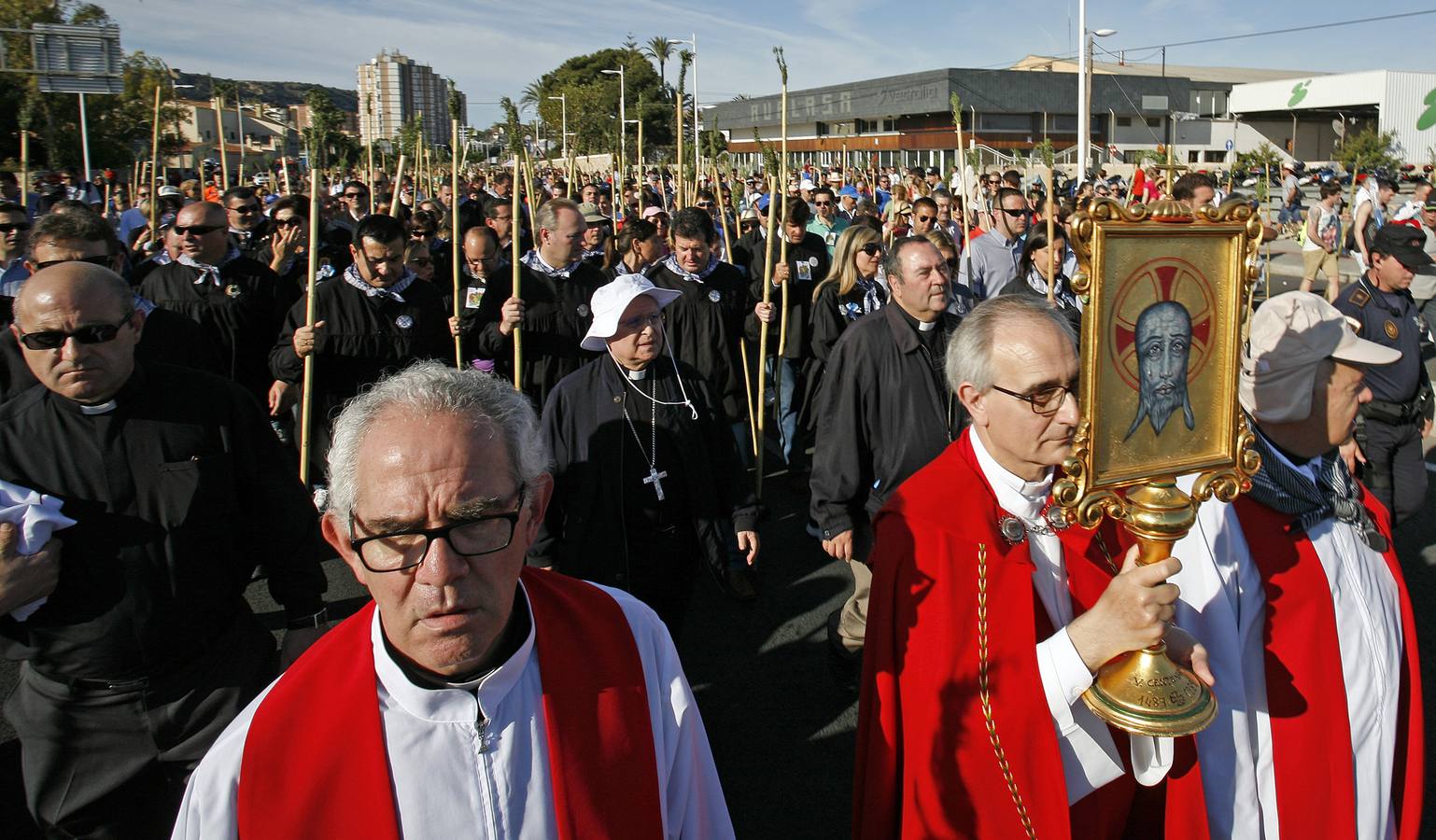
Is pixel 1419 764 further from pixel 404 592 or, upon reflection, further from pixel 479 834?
pixel 404 592

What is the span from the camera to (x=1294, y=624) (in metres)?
2.36

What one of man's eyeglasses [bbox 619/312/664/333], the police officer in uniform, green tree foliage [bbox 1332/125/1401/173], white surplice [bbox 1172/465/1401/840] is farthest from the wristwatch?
green tree foliage [bbox 1332/125/1401/173]

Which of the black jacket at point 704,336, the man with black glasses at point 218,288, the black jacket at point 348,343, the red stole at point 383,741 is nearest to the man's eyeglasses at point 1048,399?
the red stole at point 383,741

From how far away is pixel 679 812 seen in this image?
1.85 meters

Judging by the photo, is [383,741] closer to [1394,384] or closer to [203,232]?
[1394,384]

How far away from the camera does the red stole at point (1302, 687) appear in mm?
2340

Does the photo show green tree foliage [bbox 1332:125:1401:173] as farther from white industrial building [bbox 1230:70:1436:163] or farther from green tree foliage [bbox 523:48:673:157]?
green tree foliage [bbox 523:48:673:157]

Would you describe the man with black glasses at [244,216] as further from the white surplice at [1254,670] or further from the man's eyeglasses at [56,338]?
the white surplice at [1254,670]

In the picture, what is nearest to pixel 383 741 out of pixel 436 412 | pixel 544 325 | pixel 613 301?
pixel 436 412

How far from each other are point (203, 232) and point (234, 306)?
48 cm

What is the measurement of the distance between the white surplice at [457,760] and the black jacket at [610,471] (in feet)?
6.85

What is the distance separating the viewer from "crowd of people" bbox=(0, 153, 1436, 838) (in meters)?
1.69

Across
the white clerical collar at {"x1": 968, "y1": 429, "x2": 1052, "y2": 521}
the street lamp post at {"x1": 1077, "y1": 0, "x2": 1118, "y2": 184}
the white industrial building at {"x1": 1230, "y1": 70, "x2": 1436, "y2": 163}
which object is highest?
the white industrial building at {"x1": 1230, "y1": 70, "x2": 1436, "y2": 163}

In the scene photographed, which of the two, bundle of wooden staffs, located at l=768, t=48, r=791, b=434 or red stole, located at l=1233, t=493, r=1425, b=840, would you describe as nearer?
red stole, located at l=1233, t=493, r=1425, b=840
